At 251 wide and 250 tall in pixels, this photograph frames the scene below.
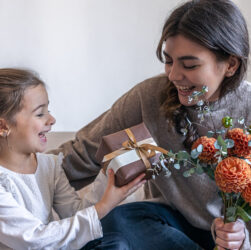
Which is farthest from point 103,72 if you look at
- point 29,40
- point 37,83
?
point 37,83

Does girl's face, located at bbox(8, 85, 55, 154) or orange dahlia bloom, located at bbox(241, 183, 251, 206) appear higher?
girl's face, located at bbox(8, 85, 55, 154)

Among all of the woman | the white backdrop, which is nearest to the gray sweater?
the woman

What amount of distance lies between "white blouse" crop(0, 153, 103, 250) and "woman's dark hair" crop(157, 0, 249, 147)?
0.58 metres

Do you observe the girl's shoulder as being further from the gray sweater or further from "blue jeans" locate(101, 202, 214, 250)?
"blue jeans" locate(101, 202, 214, 250)

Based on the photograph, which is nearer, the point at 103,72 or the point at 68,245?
the point at 68,245

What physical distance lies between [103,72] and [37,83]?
127cm

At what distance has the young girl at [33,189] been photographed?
0.99m

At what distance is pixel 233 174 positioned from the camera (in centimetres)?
74

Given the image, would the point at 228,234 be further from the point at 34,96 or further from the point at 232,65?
the point at 34,96

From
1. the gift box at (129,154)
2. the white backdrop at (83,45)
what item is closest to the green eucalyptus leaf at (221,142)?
the gift box at (129,154)

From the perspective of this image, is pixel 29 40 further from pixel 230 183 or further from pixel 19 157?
pixel 230 183

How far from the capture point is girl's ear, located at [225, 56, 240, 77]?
1113 millimetres

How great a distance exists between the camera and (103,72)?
238cm

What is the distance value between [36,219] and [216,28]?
0.74m
